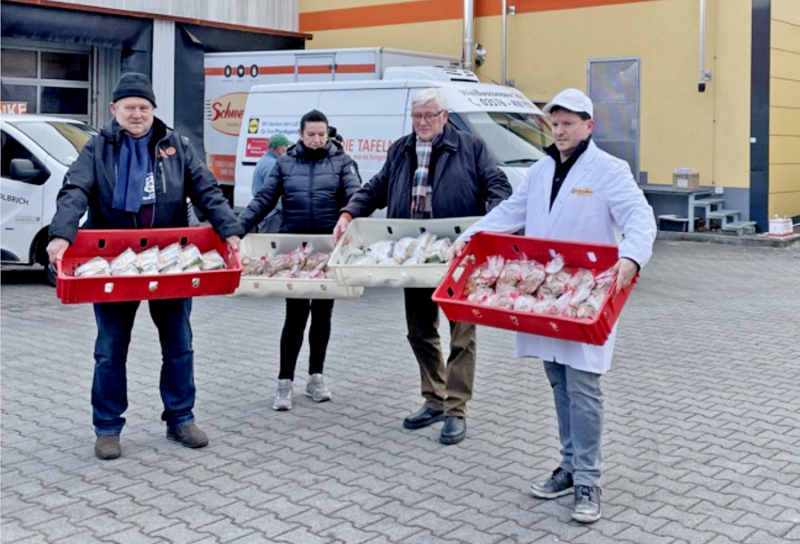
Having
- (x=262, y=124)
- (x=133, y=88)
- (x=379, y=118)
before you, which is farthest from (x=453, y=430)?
(x=262, y=124)

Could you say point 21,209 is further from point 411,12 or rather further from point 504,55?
point 411,12

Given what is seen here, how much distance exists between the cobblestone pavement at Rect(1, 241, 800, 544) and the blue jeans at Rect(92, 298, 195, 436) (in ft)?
0.67

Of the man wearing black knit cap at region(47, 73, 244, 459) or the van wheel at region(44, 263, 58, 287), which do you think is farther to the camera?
the van wheel at region(44, 263, 58, 287)

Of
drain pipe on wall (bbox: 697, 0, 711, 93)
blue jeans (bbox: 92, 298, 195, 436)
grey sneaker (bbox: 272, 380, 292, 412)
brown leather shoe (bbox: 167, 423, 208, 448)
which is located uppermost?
drain pipe on wall (bbox: 697, 0, 711, 93)

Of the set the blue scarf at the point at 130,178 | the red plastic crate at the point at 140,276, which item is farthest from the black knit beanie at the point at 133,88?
the red plastic crate at the point at 140,276

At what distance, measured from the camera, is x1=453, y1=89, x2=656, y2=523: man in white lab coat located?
16.5ft

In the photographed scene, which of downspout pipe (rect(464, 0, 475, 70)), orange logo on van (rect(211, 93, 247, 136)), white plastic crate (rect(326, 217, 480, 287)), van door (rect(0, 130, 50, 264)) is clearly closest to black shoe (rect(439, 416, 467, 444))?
white plastic crate (rect(326, 217, 480, 287))

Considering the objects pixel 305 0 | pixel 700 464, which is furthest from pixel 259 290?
pixel 305 0

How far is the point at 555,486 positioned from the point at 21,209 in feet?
29.8

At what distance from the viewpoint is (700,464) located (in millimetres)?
5918

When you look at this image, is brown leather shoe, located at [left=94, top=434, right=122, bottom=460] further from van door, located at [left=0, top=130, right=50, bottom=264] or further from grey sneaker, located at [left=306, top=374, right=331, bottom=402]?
van door, located at [left=0, top=130, right=50, bottom=264]

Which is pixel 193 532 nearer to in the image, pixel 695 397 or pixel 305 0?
pixel 695 397

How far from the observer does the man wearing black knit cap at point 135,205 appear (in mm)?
6031

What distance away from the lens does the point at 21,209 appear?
1270 cm
